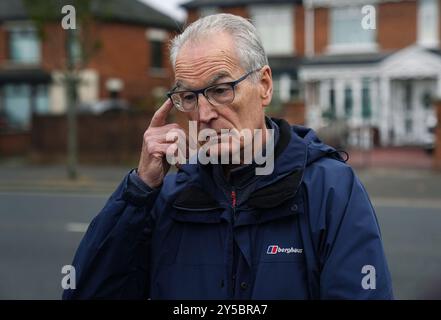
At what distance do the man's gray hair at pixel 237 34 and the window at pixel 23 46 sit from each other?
29.6 meters

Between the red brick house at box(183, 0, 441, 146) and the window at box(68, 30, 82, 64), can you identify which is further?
the red brick house at box(183, 0, 441, 146)

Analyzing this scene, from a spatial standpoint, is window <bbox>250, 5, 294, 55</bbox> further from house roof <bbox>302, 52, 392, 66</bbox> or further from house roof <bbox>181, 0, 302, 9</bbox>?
house roof <bbox>302, 52, 392, 66</bbox>

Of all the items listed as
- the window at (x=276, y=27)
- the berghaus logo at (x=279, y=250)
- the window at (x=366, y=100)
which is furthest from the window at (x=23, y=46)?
the berghaus logo at (x=279, y=250)

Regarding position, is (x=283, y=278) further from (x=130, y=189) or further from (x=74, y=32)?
(x=74, y=32)

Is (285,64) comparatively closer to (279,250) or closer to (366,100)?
(366,100)

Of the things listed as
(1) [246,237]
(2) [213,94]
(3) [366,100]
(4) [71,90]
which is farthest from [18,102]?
(1) [246,237]

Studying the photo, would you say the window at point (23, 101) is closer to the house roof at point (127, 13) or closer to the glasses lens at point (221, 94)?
the house roof at point (127, 13)

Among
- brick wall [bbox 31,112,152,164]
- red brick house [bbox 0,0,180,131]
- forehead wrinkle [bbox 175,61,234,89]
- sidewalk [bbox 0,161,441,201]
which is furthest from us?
red brick house [bbox 0,0,180,131]

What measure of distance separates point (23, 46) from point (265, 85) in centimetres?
3018

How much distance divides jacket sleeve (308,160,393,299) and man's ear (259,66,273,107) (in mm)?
343

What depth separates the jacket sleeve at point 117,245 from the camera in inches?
83.1

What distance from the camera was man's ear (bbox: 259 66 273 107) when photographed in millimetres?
2180

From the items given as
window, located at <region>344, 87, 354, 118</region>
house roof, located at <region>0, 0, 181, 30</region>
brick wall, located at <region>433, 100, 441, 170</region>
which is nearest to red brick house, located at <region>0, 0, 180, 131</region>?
house roof, located at <region>0, 0, 181, 30</region>
